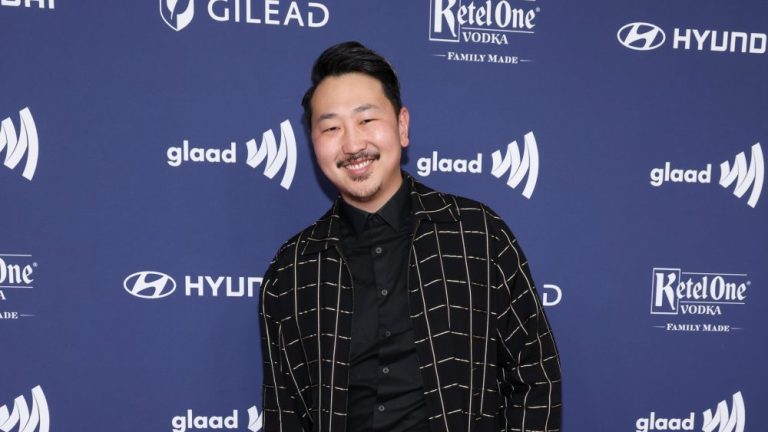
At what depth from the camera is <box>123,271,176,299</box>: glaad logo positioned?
5.51 ft

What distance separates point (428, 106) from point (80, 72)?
106 cm

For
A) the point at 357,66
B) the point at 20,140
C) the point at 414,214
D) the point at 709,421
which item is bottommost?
the point at 709,421

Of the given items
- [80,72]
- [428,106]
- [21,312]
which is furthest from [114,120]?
[428,106]

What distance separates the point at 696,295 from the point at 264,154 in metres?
1.48

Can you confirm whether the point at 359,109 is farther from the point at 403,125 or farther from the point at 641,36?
the point at 641,36

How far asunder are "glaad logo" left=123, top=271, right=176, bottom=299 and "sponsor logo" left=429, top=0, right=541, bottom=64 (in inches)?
43.6

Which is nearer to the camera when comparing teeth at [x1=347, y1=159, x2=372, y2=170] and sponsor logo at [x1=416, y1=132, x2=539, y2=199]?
teeth at [x1=347, y1=159, x2=372, y2=170]

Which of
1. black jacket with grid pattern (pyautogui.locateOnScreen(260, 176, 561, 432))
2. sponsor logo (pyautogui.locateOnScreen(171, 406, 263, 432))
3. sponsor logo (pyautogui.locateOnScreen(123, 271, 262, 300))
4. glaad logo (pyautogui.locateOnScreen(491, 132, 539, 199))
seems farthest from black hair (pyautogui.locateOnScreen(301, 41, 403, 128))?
sponsor logo (pyautogui.locateOnScreen(171, 406, 263, 432))

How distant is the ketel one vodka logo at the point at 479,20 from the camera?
1.67m

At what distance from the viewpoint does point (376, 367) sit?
1273 mm

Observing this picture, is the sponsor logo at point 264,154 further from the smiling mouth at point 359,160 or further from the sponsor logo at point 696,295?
the sponsor logo at point 696,295

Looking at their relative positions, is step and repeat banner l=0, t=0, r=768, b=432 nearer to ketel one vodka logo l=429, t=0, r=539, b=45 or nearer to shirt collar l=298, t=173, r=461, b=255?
ketel one vodka logo l=429, t=0, r=539, b=45

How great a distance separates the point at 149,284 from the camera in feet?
5.53

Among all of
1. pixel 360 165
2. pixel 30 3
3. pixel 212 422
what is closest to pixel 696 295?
pixel 360 165
